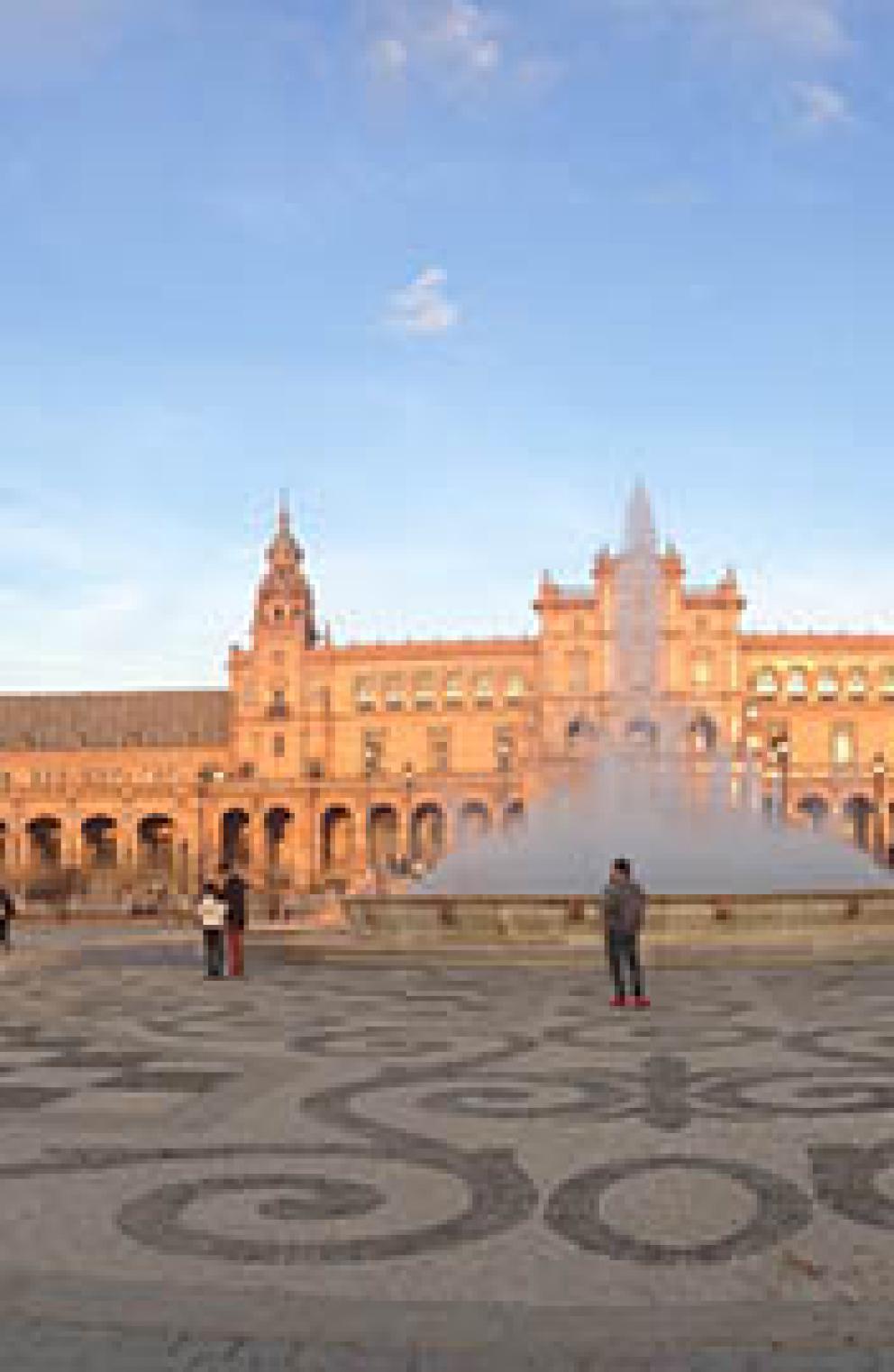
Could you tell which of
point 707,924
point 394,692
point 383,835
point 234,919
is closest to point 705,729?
point 394,692

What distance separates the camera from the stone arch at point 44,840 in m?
101

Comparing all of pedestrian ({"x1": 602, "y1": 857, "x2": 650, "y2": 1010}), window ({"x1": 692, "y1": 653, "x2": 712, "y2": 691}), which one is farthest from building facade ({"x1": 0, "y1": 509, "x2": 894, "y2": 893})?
pedestrian ({"x1": 602, "y1": 857, "x2": 650, "y2": 1010})

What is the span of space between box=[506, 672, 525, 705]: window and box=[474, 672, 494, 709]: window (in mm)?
1237

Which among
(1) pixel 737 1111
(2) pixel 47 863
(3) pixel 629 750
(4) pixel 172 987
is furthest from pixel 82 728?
(1) pixel 737 1111

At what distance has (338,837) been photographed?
102m

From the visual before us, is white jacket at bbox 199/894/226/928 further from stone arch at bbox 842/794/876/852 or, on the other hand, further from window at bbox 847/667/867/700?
window at bbox 847/667/867/700

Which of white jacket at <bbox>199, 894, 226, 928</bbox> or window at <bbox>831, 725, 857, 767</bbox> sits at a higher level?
window at <bbox>831, 725, 857, 767</bbox>

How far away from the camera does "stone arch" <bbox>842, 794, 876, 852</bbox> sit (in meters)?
92.3

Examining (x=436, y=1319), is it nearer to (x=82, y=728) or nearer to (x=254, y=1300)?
(x=254, y=1300)

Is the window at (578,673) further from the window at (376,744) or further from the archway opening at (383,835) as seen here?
the archway opening at (383,835)

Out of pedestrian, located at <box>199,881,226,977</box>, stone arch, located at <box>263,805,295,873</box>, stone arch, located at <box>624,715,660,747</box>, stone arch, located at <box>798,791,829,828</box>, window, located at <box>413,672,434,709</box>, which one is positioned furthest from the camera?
window, located at <box>413,672,434,709</box>

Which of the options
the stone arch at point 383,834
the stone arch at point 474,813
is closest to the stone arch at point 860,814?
the stone arch at point 474,813

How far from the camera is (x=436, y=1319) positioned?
463 centimetres

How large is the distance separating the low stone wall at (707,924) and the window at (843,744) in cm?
8254
